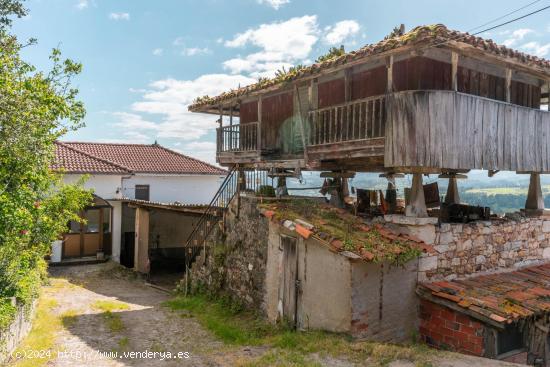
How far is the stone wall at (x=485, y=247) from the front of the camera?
800 cm

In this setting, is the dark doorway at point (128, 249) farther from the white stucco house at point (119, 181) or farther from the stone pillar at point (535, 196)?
the stone pillar at point (535, 196)

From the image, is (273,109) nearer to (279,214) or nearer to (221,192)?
(221,192)

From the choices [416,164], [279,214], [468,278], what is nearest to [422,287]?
[468,278]

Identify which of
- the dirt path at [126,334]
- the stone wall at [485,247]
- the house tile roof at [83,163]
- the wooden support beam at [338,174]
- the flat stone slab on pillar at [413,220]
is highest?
the house tile roof at [83,163]

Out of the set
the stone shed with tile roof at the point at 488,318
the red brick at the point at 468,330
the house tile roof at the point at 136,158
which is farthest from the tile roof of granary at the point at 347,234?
the house tile roof at the point at 136,158

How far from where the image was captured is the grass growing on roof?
20.2 ft

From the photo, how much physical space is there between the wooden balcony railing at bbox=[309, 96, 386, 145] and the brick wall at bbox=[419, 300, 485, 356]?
136 inches

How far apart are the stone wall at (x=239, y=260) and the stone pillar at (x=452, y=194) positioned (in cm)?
507

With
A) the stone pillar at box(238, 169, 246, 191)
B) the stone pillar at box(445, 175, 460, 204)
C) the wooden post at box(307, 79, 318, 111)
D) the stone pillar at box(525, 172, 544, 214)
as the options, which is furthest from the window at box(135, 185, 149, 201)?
the stone pillar at box(525, 172, 544, 214)

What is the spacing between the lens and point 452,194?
10.9m

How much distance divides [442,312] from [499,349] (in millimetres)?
1045

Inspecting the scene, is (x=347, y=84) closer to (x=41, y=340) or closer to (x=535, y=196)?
(x=535, y=196)

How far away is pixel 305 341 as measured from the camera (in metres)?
7.21

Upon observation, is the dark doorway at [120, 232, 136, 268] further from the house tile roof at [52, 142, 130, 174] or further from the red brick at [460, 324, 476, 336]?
the red brick at [460, 324, 476, 336]
